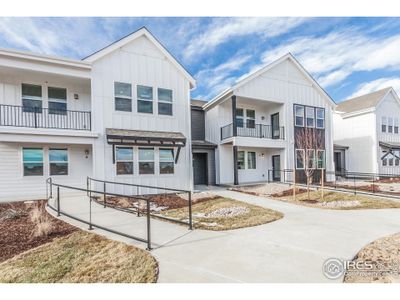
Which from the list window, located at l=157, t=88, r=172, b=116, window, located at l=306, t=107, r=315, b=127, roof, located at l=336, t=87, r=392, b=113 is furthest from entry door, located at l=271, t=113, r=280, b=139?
roof, located at l=336, t=87, r=392, b=113

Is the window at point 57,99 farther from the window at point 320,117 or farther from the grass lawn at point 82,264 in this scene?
the window at point 320,117

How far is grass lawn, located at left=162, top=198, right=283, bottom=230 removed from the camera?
6730 mm

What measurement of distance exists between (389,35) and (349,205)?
29.7 ft

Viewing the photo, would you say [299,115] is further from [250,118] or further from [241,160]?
[241,160]

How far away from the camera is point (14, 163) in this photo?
11.0 metres

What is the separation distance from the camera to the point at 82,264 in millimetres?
4219

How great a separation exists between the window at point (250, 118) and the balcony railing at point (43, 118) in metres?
11.2

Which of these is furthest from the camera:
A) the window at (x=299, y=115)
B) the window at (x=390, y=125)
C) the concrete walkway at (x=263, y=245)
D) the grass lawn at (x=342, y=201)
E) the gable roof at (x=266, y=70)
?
the window at (x=390, y=125)

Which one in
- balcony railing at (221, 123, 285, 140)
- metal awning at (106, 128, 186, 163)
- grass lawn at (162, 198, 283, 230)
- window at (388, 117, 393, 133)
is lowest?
grass lawn at (162, 198, 283, 230)

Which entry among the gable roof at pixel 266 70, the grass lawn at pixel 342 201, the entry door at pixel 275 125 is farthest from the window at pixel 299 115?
the grass lawn at pixel 342 201

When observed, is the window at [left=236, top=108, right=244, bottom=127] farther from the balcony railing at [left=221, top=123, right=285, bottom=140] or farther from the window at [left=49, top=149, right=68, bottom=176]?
the window at [left=49, top=149, right=68, bottom=176]

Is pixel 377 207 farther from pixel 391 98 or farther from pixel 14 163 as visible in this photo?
pixel 391 98

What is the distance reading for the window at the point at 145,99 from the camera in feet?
42.3

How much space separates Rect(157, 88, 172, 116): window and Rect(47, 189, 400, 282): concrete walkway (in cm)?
707
